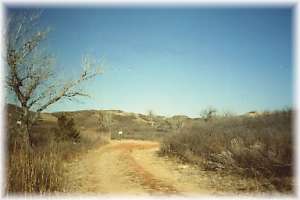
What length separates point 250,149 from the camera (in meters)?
5.81

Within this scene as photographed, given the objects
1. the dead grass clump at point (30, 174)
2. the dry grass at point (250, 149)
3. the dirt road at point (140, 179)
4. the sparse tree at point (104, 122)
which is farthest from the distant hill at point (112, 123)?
the dry grass at point (250, 149)

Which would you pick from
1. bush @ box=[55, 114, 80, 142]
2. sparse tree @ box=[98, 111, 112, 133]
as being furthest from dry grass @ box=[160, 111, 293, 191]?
sparse tree @ box=[98, 111, 112, 133]

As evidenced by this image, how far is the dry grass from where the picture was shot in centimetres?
512

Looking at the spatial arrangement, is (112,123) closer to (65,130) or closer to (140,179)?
(65,130)

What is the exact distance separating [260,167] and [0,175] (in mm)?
4581

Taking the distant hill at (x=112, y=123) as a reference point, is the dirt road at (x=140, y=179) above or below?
below

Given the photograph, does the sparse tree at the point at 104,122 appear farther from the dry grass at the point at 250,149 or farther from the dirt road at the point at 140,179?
the dirt road at the point at 140,179

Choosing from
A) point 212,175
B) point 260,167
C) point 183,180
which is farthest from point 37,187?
point 260,167

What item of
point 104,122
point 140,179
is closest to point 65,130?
point 140,179

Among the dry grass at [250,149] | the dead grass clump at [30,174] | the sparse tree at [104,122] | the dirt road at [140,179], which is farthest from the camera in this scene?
the sparse tree at [104,122]

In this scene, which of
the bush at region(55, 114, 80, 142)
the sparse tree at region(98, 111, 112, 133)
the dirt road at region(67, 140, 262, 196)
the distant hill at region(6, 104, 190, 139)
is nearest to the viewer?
the dirt road at region(67, 140, 262, 196)

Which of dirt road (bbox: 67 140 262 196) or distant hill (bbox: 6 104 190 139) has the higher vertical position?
distant hill (bbox: 6 104 190 139)

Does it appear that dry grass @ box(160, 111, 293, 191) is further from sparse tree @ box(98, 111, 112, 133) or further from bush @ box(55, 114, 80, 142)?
sparse tree @ box(98, 111, 112, 133)

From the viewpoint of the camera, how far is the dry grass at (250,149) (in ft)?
16.8
